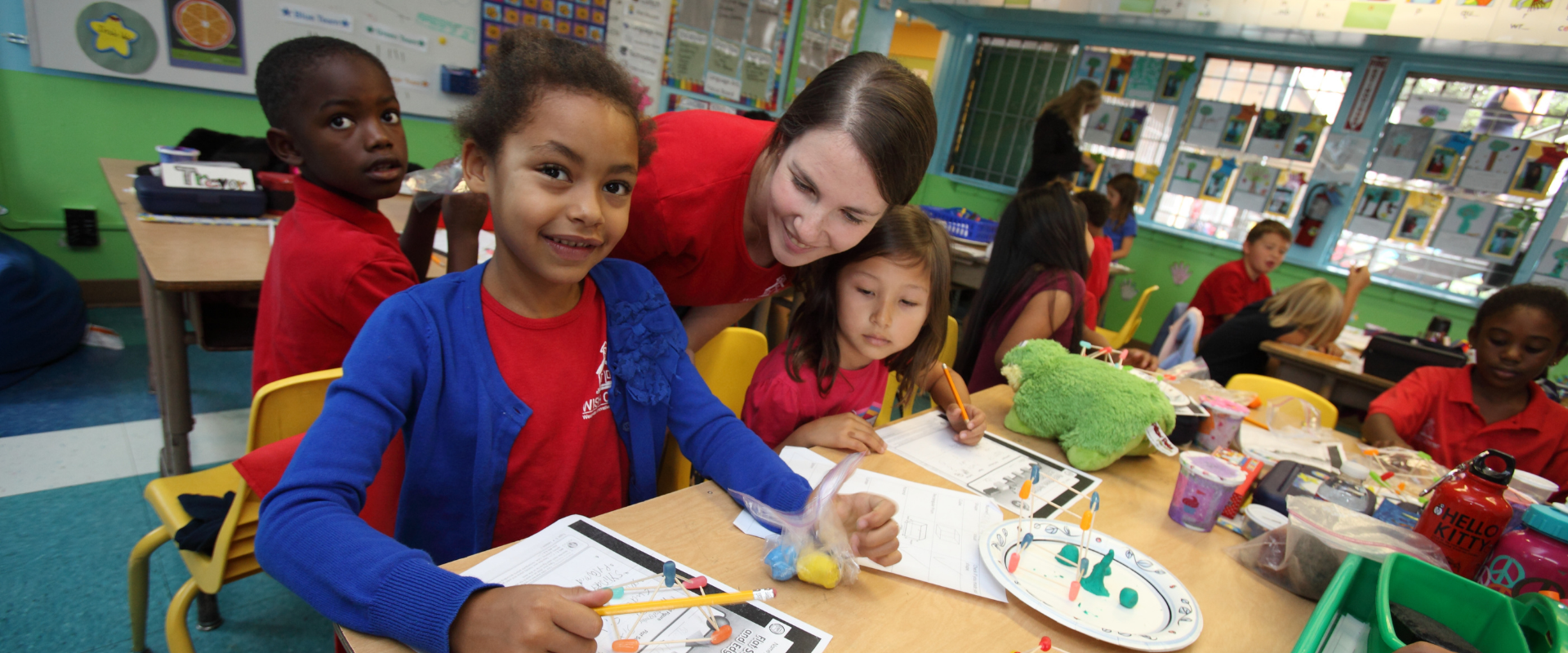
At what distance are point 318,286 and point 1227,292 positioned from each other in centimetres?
433

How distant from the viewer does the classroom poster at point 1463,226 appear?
4461 millimetres

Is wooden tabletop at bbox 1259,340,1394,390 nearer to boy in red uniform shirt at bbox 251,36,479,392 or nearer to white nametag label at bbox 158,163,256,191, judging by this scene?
boy in red uniform shirt at bbox 251,36,479,392

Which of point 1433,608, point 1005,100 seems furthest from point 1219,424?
point 1005,100

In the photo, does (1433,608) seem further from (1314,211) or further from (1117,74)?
(1117,74)

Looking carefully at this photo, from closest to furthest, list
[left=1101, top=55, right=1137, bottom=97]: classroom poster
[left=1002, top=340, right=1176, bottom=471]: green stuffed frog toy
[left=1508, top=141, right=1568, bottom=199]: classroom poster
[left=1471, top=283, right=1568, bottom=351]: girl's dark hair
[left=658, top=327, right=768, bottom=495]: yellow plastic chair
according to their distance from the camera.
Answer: [left=1002, top=340, right=1176, bottom=471]: green stuffed frog toy, [left=658, top=327, right=768, bottom=495]: yellow plastic chair, [left=1471, top=283, right=1568, bottom=351]: girl's dark hair, [left=1508, top=141, right=1568, bottom=199]: classroom poster, [left=1101, top=55, right=1137, bottom=97]: classroom poster

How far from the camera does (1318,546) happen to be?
3.20 ft

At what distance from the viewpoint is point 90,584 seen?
1.57 m

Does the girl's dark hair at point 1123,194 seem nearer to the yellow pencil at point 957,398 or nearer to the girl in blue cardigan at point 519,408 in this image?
the yellow pencil at point 957,398

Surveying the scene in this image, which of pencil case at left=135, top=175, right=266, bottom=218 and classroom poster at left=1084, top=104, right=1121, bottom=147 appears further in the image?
classroom poster at left=1084, top=104, right=1121, bottom=147

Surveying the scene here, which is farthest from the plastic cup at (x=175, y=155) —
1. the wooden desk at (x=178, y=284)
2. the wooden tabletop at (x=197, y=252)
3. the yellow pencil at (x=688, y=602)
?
the yellow pencil at (x=688, y=602)

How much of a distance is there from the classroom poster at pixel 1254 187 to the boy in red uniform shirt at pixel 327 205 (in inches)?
221

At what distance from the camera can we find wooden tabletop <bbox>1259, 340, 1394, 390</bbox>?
2836 mm

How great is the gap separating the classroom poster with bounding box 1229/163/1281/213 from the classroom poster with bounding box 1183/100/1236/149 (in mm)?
302

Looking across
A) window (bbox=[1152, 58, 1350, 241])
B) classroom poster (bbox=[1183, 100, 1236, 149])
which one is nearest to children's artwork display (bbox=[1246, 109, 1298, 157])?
window (bbox=[1152, 58, 1350, 241])
